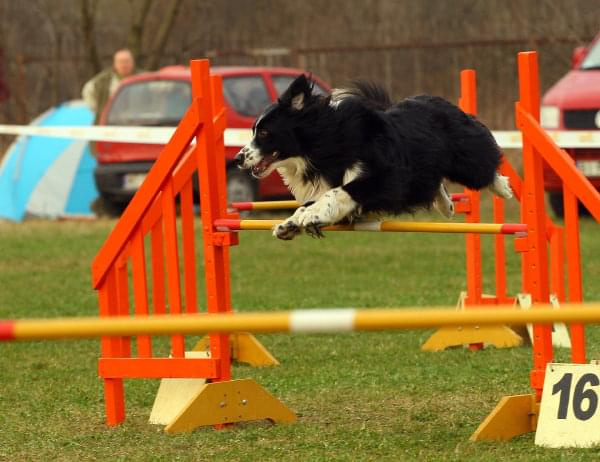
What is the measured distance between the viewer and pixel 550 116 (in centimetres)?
1187

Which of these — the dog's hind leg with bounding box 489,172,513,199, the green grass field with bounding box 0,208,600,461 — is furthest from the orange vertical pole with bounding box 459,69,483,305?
the dog's hind leg with bounding box 489,172,513,199

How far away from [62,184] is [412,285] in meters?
6.54

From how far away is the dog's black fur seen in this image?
15.0 feet

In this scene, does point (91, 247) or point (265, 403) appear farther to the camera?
point (91, 247)

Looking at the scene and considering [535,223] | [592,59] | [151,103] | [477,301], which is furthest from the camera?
[151,103]

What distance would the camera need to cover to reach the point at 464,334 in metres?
6.65

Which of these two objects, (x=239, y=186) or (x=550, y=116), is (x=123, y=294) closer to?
(x=550, y=116)

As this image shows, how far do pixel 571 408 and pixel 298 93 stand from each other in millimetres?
1496

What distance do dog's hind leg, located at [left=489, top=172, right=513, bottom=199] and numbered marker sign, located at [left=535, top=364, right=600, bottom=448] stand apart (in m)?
1.14

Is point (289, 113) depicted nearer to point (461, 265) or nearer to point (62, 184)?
point (461, 265)

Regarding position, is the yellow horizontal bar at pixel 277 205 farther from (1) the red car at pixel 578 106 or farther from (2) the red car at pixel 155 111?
(2) the red car at pixel 155 111

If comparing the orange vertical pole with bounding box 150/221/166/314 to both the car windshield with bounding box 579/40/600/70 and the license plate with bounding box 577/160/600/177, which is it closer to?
the license plate with bounding box 577/160/600/177

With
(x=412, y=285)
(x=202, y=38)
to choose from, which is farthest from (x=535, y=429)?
(x=202, y=38)

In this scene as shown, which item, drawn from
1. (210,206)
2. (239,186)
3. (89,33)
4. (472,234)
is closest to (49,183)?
(239,186)
